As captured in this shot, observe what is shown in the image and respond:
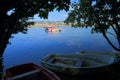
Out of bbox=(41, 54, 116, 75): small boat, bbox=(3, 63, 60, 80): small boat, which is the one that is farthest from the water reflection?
bbox=(3, 63, 60, 80): small boat

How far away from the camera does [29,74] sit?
30.1ft

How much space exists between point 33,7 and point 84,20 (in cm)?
720

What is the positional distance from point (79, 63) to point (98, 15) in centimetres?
376

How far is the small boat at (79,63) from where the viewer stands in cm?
1241

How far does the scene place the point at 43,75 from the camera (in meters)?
9.34

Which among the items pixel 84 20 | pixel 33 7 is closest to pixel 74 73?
pixel 84 20

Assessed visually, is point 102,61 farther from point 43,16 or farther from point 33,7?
point 33,7

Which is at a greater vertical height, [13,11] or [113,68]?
[13,11]

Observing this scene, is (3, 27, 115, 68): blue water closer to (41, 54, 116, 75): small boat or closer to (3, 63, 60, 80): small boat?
(3, 63, 60, 80): small boat

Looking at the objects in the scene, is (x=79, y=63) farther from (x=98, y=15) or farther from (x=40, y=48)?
(x=40, y=48)

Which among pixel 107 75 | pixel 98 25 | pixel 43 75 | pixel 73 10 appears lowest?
pixel 107 75

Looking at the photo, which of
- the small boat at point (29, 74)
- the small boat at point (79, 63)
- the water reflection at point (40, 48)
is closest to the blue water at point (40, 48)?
the water reflection at point (40, 48)

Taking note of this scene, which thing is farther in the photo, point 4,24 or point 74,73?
point 74,73

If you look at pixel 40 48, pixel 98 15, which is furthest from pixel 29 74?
pixel 40 48
